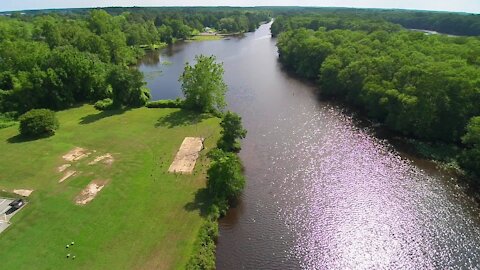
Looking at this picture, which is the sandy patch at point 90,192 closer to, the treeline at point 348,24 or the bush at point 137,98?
the bush at point 137,98

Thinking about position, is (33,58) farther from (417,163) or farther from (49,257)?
(417,163)

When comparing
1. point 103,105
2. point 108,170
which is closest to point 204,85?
point 103,105

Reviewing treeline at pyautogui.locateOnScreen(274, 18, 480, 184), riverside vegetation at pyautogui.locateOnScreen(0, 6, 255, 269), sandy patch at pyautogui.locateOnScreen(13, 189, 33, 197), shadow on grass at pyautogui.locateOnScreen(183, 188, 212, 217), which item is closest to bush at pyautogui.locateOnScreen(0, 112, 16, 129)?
riverside vegetation at pyautogui.locateOnScreen(0, 6, 255, 269)

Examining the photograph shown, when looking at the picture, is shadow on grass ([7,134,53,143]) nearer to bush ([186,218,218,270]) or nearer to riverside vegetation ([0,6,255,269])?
riverside vegetation ([0,6,255,269])

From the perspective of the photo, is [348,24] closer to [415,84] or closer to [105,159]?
[415,84]

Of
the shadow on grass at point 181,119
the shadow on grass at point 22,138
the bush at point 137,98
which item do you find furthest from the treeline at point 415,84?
the shadow on grass at point 22,138

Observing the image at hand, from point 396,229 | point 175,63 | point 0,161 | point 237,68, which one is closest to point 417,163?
point 396,229
